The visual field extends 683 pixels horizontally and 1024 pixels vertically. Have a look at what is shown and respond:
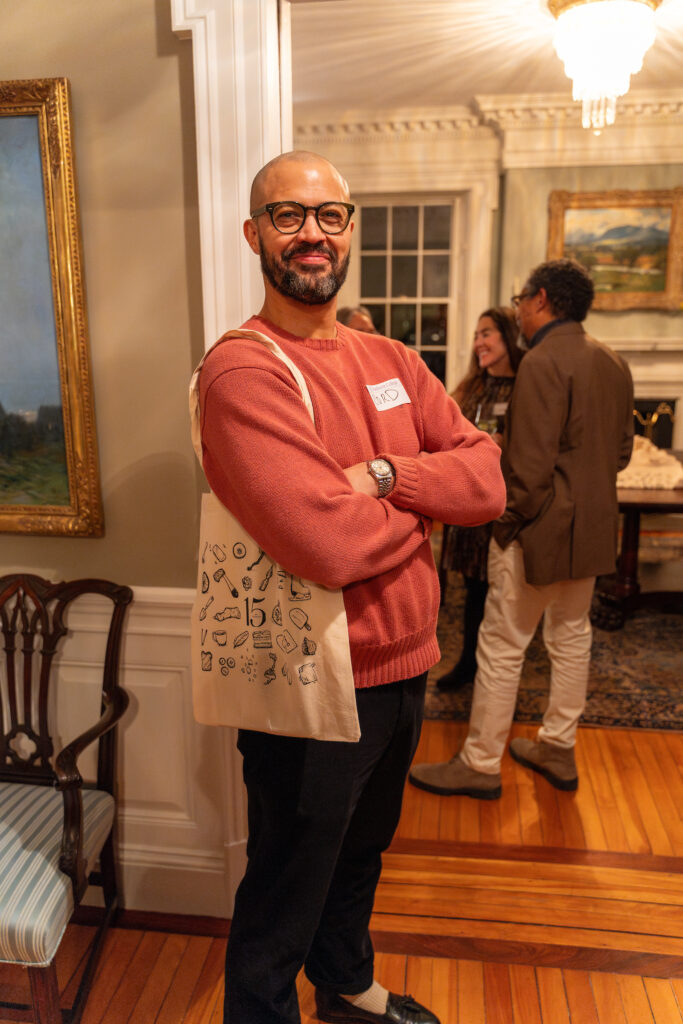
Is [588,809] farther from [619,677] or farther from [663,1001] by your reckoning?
[619,677]

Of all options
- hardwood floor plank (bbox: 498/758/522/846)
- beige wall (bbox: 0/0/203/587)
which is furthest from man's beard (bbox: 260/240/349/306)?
hardwood floor plank (bbox: 498/758/522/846)

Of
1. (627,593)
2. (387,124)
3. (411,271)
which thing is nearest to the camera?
(627,593)

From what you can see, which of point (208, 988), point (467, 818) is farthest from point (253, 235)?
point (467, 818)

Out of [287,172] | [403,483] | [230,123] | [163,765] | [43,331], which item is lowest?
[163,765]

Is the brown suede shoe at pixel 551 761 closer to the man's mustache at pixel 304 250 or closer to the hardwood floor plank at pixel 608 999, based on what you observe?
the hardwood floor plank at pixel 608 999

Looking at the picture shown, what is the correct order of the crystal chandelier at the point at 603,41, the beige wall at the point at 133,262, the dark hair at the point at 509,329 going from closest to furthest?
the beige wall at the point at 133,262 → the dark hair at the point at 509,329 → the crystal chandelier at the point at 603,41

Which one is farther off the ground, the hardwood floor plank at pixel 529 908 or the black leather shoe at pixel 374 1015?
the black leather shoe at pixel 374 1015

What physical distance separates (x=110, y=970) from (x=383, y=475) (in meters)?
1.42

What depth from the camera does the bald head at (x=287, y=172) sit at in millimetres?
1221

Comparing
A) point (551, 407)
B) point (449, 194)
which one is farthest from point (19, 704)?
point (449, 194)

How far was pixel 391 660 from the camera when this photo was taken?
1.30 meters

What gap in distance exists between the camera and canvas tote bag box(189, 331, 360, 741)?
1.17m

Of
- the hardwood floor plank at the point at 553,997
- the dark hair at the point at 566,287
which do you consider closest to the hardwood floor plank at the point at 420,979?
the hardwood floor plank at the point at 553,997

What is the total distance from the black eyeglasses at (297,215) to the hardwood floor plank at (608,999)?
173cm
